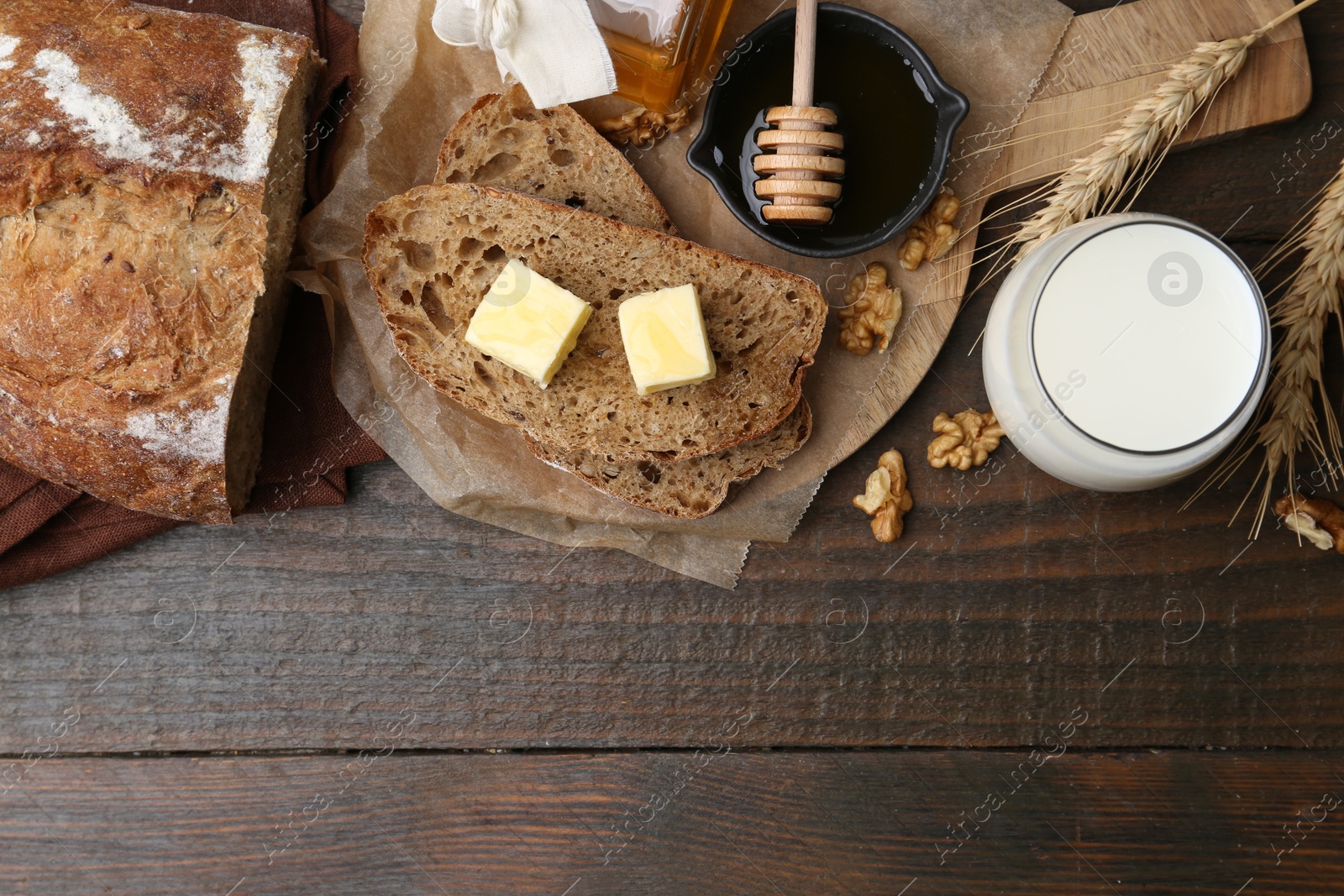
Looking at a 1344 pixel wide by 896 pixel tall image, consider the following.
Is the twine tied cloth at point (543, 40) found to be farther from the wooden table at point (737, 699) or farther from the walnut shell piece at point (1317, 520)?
the walnut shell piece at point (1317, 520)

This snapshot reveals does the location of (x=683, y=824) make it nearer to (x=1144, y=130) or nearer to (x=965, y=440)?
(x=965, y=440)

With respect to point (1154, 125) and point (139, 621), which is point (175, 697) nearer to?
point (139, 621)

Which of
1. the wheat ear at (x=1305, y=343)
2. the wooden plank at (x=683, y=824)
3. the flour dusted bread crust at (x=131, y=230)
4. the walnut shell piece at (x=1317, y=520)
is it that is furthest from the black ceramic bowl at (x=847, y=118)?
the wooden plank at (x=683, y=824)

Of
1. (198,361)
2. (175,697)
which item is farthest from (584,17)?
(175,697)

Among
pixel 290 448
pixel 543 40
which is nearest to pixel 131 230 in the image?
pixel 290 448

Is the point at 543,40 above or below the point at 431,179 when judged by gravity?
above

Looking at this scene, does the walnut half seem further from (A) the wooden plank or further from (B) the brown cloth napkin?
(B) the brown cloth napkin
